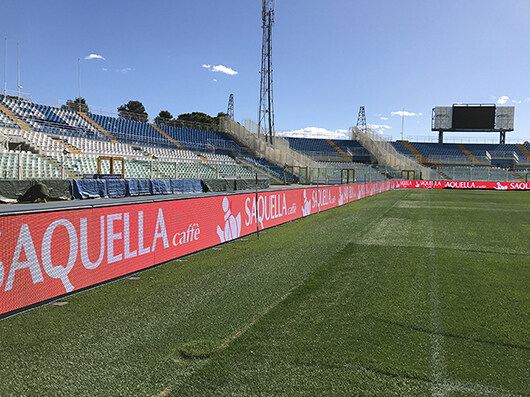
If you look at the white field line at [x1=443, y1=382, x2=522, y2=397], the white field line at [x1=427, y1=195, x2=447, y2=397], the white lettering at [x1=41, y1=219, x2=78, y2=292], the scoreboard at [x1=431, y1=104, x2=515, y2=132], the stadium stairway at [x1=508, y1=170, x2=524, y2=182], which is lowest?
the white field line at [x1=443, y1=382, x2=522, y2=397]

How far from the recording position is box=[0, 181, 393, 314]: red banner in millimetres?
4457

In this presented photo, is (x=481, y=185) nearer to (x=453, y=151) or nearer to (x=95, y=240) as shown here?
(x=453, y=151)

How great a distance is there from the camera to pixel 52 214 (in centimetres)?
484

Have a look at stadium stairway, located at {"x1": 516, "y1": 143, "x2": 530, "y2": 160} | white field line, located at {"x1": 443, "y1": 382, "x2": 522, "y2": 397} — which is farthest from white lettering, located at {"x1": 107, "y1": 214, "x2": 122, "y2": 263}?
stadium stairway, located at {"x1": 516, "y1": 143, "x2": 530, "y2": 160}

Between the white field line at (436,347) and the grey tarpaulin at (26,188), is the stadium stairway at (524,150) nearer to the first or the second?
the grey tarpaulin at (26,188)

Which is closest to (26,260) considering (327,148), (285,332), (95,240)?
(95,240)

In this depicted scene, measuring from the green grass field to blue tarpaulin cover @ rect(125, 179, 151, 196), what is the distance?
16.7 m

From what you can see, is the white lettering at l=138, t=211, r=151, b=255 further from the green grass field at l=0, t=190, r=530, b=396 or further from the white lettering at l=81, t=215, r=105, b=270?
the white lettering at l=81, t=215, r=105, b=270

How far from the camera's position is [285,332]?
162 inches

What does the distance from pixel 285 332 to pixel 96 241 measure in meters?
2.94

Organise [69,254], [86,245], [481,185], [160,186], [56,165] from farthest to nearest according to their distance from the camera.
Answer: [481,185], [160,186], [56,165], [86,245], [69,254]

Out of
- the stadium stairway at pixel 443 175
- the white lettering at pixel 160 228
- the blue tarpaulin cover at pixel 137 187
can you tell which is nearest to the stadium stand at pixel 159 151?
the stadium stairway at pixel 443 175

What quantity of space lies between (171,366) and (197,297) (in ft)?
6.43

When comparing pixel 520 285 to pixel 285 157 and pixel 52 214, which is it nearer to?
pixel 52 214
